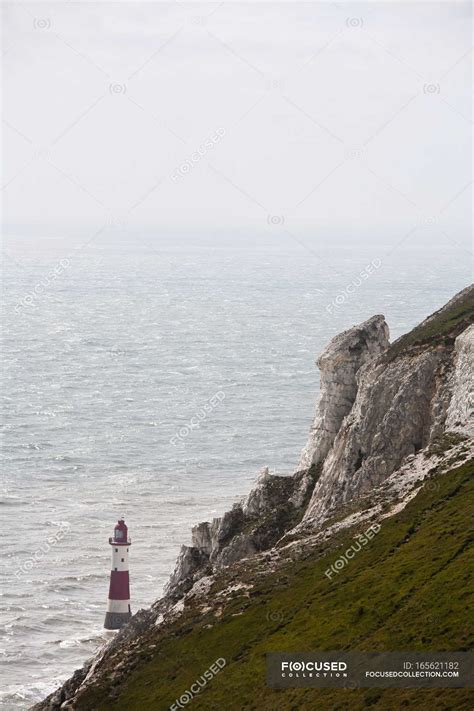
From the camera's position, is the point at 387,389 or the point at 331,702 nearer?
the point at 331,702

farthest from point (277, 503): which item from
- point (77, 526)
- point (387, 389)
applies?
point (77, 526)

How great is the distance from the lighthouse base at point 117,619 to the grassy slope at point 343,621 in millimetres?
29488

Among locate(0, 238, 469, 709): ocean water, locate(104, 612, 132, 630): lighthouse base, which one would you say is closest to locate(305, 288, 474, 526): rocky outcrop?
locate(104, 612, 132, 630): lighthouse base

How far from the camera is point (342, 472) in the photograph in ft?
191

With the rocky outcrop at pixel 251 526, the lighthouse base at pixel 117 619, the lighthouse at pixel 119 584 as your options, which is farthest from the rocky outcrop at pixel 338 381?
the lighthouse base at pixel 117 619

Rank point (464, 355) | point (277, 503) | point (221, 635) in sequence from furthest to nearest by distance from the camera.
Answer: point (277, 503), point (464, 355), point (221, 635)

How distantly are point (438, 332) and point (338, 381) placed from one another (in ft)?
18.9

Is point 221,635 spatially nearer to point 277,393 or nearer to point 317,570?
point 317,570

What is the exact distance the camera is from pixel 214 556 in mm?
60125

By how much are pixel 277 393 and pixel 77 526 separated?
74933mm

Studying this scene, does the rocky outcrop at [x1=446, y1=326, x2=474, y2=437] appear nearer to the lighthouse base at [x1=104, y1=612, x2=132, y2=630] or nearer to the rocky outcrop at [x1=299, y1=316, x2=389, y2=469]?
the rocky outcrop at [x1=299, y1=316, x2=389, y2=469]

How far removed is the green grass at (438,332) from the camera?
199 ft

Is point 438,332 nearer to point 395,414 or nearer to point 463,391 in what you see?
point 395,414

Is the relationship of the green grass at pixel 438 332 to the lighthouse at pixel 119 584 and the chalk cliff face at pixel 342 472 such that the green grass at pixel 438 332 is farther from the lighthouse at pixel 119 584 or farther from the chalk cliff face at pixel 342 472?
the lighthouse at pixel 119 584
